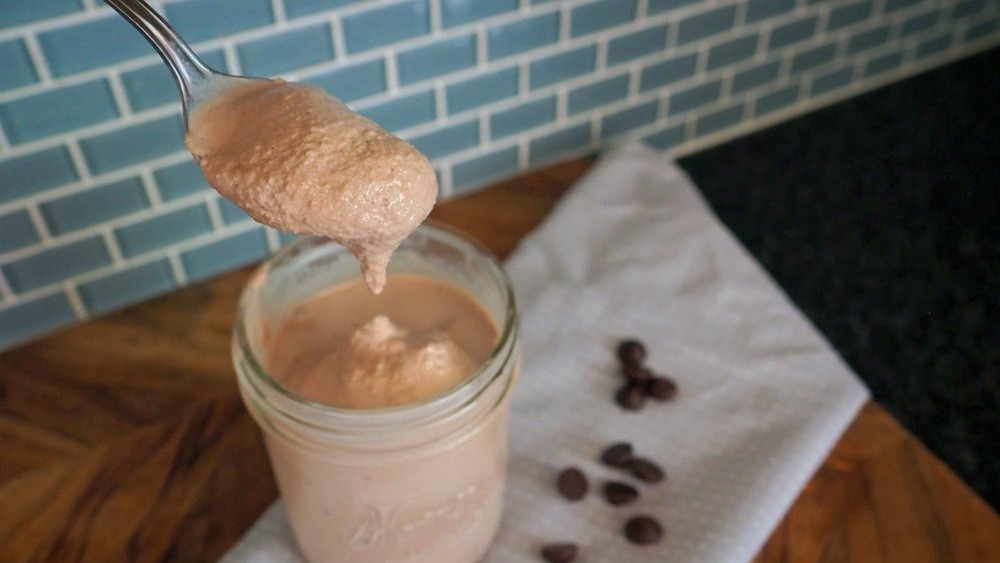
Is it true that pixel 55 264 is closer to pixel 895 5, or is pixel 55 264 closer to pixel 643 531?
pixel 643 531

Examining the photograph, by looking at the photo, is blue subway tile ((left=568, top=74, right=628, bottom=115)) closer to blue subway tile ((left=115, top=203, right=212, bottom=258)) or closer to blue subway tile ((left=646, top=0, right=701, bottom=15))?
blue subway tile ((left=646, top=0, right=701, bottom=15))

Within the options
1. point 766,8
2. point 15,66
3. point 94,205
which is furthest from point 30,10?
point 766,8

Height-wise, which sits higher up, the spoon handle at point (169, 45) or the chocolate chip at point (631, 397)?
the spoon handle at point (169, 45)

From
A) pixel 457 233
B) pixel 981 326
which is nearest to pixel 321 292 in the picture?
pixel 457 233

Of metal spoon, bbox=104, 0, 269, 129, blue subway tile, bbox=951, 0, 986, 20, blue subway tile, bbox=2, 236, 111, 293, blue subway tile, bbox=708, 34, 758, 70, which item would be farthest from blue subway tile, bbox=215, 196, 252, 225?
blue subway tile, bbox=951, 0, 986, 20

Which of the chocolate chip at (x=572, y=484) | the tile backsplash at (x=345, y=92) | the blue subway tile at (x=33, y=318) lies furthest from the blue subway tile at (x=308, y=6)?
the chocolate chip at (x=572, y=484)

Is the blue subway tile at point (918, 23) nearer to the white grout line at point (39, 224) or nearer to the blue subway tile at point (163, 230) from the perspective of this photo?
the blue subway tile at point (163, 230)

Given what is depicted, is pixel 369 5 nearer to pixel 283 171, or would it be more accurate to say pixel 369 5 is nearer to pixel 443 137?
pixel 443 137
